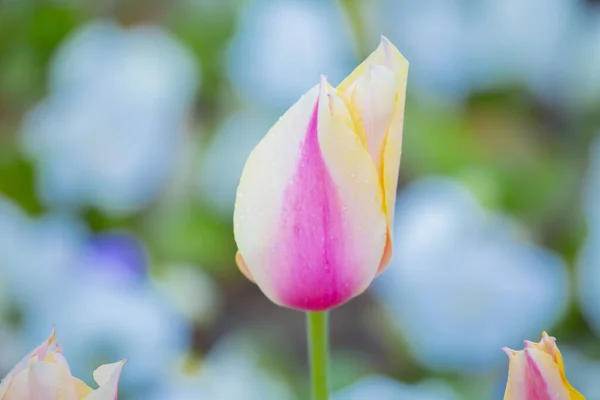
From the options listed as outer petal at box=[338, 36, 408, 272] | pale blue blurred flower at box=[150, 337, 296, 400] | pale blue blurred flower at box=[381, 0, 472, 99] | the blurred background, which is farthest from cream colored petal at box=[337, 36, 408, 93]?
pale blue blurred flower at box=[381, 0, 472, 99]

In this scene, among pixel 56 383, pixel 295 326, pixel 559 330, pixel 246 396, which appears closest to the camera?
pixel 56 383

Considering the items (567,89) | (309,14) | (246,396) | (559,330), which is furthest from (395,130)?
(567,89)

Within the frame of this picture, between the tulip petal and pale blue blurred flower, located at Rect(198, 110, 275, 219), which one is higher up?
the tulip petal

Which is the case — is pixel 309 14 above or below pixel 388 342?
above

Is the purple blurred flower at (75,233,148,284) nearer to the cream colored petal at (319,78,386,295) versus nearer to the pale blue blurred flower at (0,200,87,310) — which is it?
the pale blue blurred flower at (0,200,87,310)

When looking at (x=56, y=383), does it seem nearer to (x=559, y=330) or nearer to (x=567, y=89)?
(x=559, y=330)

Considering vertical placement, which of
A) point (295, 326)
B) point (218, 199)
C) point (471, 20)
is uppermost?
point (471, 20)

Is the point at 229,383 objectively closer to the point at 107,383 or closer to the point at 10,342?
the point at 10,342
